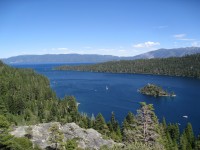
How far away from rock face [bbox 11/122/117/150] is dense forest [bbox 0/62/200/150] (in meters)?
2.22

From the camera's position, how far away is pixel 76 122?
85188 millimetres

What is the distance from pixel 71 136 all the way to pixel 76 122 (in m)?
28.0

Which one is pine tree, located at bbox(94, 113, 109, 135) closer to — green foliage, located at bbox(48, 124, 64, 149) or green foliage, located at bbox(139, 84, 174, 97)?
green foliage, located at bbox(48, 124, 64, 149)

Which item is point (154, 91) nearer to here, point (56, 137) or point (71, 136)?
point (71, 136)

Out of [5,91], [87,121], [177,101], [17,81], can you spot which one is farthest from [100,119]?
[177,101]

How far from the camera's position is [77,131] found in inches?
2387

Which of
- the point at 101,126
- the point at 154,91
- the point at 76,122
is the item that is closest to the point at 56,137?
the point at 101,126

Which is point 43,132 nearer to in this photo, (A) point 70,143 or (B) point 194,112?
(A) point 70,143

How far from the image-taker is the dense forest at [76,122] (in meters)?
37.0

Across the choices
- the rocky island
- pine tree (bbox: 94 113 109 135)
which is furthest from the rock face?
the rocky island

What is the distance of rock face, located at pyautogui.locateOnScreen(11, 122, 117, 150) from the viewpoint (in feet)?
169

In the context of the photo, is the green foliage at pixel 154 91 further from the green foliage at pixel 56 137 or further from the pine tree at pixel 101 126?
the green foliage at pixel 56 137

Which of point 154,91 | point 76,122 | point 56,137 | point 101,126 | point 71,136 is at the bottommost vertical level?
point 154,91

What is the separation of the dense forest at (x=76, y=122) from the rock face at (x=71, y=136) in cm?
222
